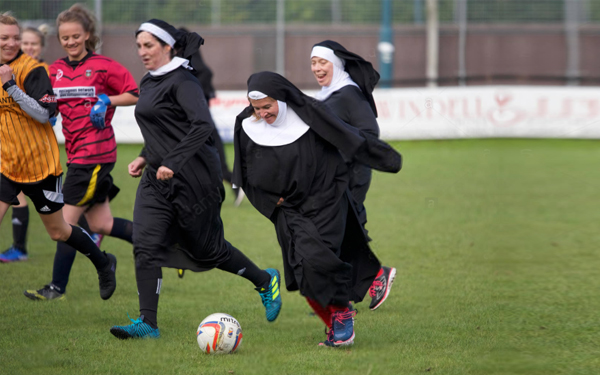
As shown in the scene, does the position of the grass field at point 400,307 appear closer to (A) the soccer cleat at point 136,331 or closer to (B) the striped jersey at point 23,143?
(A) the soccer cleat at point 136,331

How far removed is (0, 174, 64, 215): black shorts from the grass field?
821mm

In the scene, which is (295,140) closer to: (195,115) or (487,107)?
(195,115)

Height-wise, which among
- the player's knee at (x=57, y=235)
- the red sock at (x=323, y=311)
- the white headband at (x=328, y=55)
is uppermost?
the white headband at (x=328, y=55)

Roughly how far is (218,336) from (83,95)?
2414 millimetres

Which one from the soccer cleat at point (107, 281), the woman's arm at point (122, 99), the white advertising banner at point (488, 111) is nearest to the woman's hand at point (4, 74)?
the woman's arm at point (122, 99)

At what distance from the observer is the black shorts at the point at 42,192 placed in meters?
5.72

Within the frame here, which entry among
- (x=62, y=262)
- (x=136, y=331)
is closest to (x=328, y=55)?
(x=136, y=331)

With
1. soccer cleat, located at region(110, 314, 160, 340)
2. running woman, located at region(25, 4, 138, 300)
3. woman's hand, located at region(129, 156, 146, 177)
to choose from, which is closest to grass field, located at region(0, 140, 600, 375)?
soccer cleat, located at region(110, 314, 160, 340)

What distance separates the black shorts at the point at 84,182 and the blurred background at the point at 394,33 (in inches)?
758

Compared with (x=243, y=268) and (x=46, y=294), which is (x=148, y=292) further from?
(x=46, y=294)

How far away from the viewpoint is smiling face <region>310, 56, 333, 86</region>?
19.9 feet

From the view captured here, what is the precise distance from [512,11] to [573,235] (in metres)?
19.0

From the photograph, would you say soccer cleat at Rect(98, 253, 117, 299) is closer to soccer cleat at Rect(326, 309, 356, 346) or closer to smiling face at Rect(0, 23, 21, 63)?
smiling face at Rect(0, 23, 21, 63)

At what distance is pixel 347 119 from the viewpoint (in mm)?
5906
